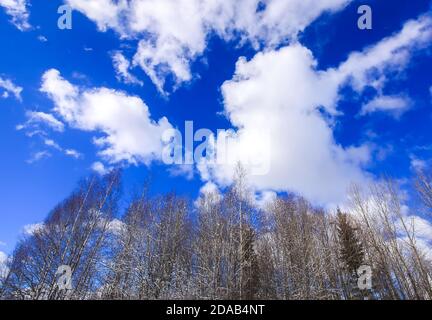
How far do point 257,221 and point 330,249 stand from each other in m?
7.45

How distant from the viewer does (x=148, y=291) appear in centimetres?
1371

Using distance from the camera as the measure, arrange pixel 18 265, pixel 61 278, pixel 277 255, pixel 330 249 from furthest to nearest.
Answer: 1. pixel 330 249
2. pixel 277 255
3. pixel 18 265
4. pixel 61 278

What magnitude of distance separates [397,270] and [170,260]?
1709 centimetres

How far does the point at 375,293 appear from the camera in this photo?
76.4ft
